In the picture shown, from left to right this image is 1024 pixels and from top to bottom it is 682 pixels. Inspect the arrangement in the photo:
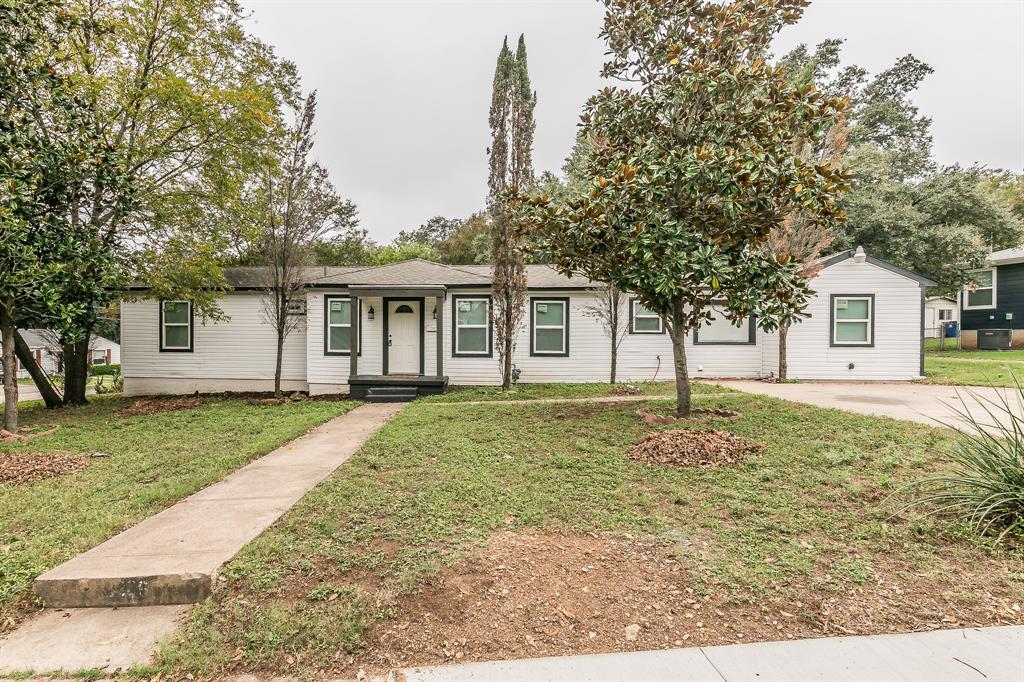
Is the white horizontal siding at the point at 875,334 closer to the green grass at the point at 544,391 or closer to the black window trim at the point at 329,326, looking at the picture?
the green grass at the point at 544,391

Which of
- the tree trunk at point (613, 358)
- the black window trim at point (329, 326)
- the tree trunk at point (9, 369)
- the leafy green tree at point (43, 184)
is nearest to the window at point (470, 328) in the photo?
the black window trim at point (329, 326)

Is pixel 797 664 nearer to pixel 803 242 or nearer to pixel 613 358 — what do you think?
pixel 613 358

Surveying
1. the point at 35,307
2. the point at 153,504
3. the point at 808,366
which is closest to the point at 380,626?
the point at 153,504

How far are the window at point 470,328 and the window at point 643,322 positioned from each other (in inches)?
145

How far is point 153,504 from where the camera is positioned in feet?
12.9

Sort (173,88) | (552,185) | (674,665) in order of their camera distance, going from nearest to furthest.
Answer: (674,665)
(173,88)
(552,185)

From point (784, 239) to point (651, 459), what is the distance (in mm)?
8165

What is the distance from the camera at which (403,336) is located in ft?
37.2

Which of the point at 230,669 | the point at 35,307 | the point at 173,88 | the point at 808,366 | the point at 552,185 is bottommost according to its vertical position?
the point at 230,669

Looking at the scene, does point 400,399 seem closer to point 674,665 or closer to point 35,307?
point 35,307

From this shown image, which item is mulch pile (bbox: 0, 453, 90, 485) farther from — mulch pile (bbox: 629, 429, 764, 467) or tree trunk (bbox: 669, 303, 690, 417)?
tree trunk (bbox: 669, 303, 690, 417)

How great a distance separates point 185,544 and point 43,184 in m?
6.52

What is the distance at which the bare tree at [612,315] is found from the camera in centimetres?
1103

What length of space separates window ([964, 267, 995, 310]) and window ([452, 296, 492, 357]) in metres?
21.5
